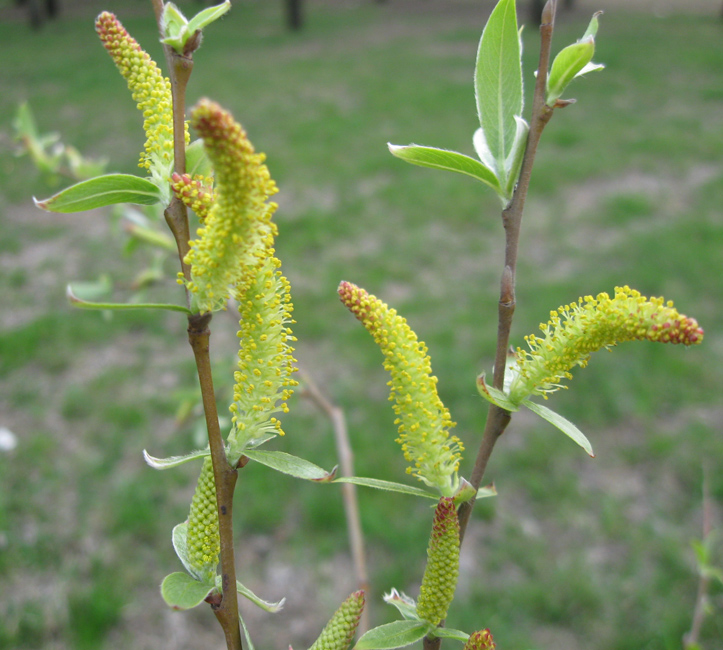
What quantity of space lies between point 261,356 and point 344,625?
10.3 inches

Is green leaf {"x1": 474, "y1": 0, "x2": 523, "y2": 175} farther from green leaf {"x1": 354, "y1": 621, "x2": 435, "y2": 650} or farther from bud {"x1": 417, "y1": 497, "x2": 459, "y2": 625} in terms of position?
green leaf {"x1": 354, "y1": 621, "x2": 435, "y2": 650}

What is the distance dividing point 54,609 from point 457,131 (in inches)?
247

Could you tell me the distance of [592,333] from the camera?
0.62m

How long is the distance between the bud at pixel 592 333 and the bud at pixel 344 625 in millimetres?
241

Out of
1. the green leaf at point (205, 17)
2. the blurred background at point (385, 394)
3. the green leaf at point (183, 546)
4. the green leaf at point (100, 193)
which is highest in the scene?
the green leaf at point (205, 17)

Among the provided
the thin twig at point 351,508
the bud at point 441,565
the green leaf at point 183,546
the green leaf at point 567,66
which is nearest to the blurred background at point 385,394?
the thin twig at point 351,508

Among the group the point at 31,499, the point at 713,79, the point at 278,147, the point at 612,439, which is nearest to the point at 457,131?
the point at 278,147

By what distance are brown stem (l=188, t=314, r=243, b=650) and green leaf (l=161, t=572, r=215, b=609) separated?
0.02 metres

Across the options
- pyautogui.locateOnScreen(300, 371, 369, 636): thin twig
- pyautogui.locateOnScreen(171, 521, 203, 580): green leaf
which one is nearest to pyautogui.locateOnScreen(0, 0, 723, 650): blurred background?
pyautogui.locateOnScreen(300, 371, 369, 636): thin twig

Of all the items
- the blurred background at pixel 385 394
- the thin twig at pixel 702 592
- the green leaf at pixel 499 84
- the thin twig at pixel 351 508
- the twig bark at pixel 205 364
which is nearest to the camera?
the twig bark at pixel 205 364

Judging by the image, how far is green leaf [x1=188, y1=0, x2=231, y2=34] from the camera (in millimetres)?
541

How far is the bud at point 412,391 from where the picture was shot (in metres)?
0.61

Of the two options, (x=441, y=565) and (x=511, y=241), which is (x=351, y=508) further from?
(x=511, y=241)

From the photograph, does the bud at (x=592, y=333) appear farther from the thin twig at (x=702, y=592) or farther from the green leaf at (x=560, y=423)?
the thin twig at (x=702, y=592)
